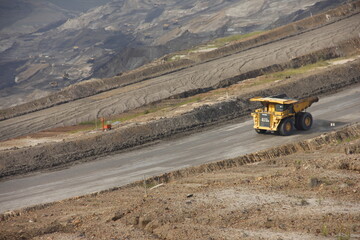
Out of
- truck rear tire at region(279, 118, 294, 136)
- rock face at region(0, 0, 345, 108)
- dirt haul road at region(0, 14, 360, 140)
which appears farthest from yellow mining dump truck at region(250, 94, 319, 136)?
rock face at region(0, 0, 345, 108)

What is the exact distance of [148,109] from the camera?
35.7 metres

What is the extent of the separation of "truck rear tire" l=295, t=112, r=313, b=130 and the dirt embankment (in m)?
23.2

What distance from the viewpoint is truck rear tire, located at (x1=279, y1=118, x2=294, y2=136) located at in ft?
81.5

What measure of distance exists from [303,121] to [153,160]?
7.79 m

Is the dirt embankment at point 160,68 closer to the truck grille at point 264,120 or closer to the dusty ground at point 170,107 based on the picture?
the dusty ground at point 170,107

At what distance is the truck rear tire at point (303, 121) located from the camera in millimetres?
25188

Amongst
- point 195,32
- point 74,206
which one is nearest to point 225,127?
point 74,206

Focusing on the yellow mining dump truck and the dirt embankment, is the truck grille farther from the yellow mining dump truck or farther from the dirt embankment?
the dirt embankment

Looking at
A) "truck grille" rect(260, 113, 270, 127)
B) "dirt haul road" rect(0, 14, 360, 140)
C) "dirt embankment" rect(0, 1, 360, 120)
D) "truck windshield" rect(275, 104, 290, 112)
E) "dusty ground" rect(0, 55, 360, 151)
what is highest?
"dirt embankment" rect(0, 1, 360, 120)

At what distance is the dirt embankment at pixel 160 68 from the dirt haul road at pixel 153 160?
60.3ft

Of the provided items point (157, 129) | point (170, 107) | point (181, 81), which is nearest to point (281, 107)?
point (157, 129)

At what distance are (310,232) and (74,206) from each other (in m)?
8.83

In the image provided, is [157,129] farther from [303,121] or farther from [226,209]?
[226,209]

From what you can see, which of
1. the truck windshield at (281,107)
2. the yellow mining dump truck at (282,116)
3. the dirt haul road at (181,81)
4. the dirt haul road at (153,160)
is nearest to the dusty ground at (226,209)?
the dirt haul road at (153,160)
